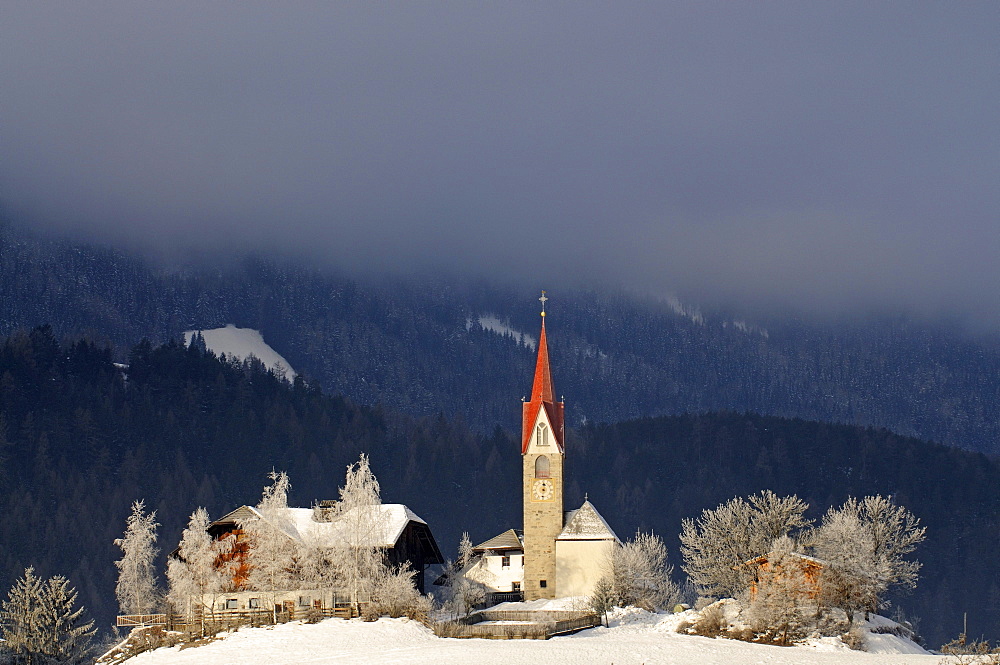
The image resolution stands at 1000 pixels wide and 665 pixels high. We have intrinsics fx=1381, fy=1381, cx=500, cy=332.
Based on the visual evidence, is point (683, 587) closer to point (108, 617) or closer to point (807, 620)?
point (108, 617)

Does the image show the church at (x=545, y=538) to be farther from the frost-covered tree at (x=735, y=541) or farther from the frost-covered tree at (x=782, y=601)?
the frost-covered tree at (x=782, y=601)

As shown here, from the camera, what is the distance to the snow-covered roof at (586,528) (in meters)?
106

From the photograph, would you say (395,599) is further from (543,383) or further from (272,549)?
(543,383)

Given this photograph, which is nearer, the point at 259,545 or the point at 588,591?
the point at 259,545

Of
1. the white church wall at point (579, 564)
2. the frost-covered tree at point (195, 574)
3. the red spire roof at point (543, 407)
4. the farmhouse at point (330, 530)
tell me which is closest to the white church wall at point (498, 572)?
the white church wall at point (579, 564)

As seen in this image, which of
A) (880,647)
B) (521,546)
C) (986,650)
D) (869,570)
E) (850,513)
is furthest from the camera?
(521,546)

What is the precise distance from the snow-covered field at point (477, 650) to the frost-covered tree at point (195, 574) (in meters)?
10.8

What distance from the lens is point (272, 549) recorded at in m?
84.2

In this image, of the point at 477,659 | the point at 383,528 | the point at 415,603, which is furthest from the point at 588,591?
the point at 477,659

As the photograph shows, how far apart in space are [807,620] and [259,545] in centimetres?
3317

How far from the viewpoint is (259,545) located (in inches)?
3349

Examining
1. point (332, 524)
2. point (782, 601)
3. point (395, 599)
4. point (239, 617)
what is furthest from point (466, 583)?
point (782, 601)

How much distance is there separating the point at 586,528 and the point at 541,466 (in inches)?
255

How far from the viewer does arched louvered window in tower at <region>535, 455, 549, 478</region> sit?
358 ft
